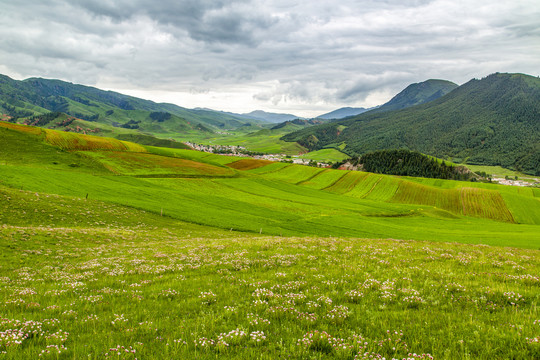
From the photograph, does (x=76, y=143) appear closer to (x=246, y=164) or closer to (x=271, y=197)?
(x=246, y=164)

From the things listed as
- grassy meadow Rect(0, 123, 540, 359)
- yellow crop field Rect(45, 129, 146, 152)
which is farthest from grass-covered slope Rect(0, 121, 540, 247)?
grassy meadow Rect(0, 123, 540, 359)

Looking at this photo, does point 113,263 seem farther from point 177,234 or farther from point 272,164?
point 272,164

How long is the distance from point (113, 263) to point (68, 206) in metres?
31.2

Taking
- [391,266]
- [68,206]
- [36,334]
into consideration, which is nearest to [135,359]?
[36,334]

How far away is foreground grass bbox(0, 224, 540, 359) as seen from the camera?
19.8 feet

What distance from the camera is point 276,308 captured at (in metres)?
8.29

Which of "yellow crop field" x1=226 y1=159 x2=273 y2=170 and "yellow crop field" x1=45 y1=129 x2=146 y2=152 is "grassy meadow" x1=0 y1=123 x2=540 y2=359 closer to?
"yellow crop field" x1=45 y1=129 x2=146 y2=152

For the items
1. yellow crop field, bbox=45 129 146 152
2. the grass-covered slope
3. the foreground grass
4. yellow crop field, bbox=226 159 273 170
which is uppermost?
yellow crop field, bbox=45 129 146 152

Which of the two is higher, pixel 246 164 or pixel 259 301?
pixel 246 164

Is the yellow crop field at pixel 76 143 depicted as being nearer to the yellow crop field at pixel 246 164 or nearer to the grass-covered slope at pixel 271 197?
the grass-covered slope at pixel 271 197

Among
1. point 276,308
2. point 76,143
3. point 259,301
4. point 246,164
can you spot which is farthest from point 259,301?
point 246,164

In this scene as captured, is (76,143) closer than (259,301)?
No

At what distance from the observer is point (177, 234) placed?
3753cm

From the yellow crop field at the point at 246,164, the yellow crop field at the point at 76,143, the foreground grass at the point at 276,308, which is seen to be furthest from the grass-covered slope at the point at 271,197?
the foreground grass at the point at 276,308
